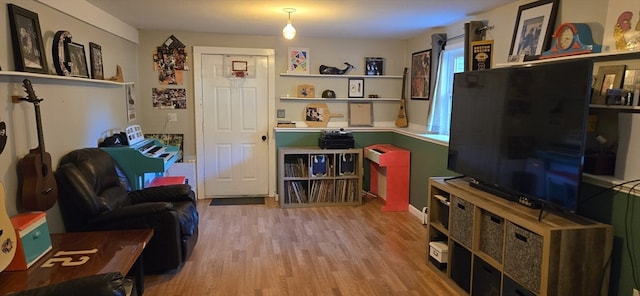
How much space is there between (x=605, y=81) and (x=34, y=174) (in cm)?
344

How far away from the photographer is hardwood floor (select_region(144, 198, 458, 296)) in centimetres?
298

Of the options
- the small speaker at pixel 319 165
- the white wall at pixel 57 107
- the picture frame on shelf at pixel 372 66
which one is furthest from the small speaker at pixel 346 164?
the white wall at pixel 57 107

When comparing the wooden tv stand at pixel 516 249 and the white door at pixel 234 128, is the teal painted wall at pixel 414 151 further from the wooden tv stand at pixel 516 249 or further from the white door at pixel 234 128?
the wooden tv stand at pixel 516 249

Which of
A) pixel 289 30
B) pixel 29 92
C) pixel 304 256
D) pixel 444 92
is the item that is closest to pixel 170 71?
pixel 289 30

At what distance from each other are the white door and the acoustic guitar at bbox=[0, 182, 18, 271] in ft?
10.7

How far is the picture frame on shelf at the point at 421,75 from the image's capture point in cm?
482

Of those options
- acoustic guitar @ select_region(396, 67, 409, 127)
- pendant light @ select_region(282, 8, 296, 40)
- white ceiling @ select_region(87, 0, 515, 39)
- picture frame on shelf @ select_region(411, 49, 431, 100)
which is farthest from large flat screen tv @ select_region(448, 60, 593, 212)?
acoustic guitar @ select_region(396, 67, 409, 127)

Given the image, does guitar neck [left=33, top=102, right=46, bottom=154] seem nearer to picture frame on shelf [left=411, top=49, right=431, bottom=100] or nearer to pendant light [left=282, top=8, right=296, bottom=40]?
pendant light [left=282, top=8, right=296, bottom=40]

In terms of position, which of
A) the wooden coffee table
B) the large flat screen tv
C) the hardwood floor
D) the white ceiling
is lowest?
the hardwood floor

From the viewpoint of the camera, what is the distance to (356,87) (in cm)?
557

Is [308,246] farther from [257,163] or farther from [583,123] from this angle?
[583,123]

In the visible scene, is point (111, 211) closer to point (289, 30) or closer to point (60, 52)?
point (60, 52)

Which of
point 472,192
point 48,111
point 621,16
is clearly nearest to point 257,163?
point 48,111

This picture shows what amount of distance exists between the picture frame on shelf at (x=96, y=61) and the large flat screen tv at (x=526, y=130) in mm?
3087
